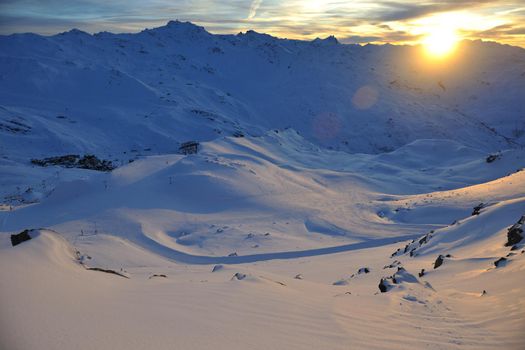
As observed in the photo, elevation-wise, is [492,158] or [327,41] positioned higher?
[327,41]

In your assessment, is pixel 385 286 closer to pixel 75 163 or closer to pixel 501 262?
pixel 501 262

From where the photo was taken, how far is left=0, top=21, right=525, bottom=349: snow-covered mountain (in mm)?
4031

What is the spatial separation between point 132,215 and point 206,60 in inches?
2571

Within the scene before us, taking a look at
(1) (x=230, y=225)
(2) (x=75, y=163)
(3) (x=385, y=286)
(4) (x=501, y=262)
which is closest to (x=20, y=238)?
(3) (x=385, y=286)

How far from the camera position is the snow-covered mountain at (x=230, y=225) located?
4031mm

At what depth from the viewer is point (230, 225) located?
14766 mm

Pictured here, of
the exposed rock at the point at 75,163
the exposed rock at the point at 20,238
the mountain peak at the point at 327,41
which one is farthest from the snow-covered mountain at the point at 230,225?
the mountain peak at the point at 327,41

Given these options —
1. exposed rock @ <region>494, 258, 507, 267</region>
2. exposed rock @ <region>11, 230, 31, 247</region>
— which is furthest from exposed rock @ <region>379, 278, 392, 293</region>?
exposed rock @ <region>11, 230, 31, 247</region>

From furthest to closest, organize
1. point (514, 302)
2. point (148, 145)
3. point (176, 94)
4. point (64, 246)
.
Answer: point (176, 94) → point (148, 145) → point (64, 246) → point (514, 302)

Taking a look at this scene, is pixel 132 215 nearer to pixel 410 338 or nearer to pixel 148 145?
pixel 410 338

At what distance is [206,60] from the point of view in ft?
249

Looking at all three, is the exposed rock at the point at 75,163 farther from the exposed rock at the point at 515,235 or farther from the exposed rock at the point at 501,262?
the exposed rock at the point at 501,262

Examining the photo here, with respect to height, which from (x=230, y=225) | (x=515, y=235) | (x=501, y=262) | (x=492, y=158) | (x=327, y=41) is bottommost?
(x=230, y=225)

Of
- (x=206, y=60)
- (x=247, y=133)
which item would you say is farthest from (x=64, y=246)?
(x=206, y=60)
